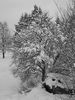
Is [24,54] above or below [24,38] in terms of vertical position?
below

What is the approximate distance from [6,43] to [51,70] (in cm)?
1944

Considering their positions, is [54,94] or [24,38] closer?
[54,94]

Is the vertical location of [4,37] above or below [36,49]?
above

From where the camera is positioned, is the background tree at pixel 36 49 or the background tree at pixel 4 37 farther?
the background tree at pixel 4 37

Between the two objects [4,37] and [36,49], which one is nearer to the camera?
[36,49]

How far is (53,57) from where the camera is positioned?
898 centimetres

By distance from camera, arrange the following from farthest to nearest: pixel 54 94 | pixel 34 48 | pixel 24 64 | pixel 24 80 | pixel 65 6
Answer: pixel 24 80, pixel 24 64, pixel 34 48, pixel 54 94, pixel 65 6

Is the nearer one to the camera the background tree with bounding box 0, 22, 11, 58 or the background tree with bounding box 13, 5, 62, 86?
the background tree with bounding box 13, 5, 62, 86

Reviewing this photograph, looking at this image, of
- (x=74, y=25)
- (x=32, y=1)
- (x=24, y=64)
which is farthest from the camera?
(x=24, y=64)

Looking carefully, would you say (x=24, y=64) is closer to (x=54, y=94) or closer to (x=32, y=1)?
(x=54, y=94)

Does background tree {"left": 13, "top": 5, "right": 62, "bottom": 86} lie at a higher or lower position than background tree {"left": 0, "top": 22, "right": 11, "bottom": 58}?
lower

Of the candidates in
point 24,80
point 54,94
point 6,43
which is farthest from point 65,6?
point 6,43

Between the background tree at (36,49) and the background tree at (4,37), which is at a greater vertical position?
the background tree at (4,37)

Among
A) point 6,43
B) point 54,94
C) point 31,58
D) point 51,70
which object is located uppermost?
point 6,43
